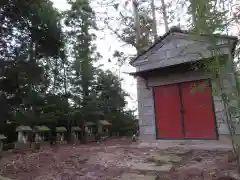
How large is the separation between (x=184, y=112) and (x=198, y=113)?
15.3 inches

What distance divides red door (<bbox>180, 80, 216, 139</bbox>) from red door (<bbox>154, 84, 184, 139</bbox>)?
0.21m

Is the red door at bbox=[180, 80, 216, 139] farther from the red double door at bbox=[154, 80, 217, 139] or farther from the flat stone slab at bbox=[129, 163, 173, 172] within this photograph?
the flat stone slab at bbox=[129, 163, 173, 172]

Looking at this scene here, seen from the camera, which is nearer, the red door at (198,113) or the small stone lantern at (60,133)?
the red door at (198,113)

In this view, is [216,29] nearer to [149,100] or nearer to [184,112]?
[184,112]

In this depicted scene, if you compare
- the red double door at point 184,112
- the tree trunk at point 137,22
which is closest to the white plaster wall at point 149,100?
the red double door at point 184,112

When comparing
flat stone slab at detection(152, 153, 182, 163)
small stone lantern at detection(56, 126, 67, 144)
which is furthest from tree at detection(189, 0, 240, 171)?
small stone lantern at detection(56, 126, 67, 144)

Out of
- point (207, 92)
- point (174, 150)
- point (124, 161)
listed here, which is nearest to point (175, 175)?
point (124, 161)

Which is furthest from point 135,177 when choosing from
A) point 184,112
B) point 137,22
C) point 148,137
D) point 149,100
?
point 137,22

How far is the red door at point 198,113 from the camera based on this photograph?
239 inches

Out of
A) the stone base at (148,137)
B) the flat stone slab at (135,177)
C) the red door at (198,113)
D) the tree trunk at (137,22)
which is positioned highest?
the tree trunk at (137,22)

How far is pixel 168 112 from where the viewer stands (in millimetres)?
6672

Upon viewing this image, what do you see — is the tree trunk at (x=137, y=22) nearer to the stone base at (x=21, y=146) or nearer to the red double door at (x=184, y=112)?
the red double door at (x=184, y=112)

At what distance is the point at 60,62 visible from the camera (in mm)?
12438

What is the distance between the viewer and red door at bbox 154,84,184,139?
21.4 ft
